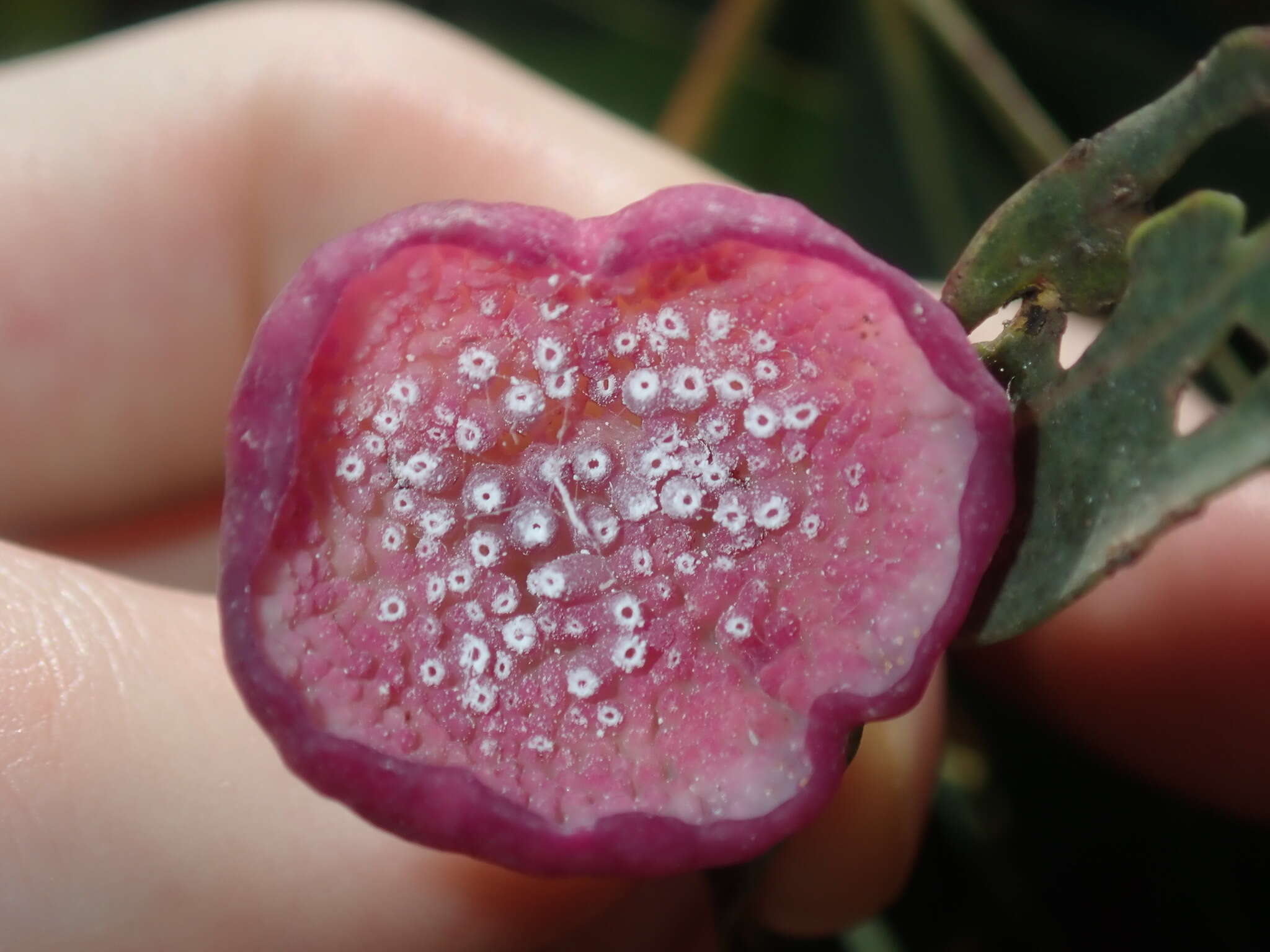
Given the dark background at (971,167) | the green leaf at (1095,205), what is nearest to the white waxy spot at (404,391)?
the green leaf at (1095,205)

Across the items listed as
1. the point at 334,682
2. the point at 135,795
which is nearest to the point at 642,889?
the point at 135,795

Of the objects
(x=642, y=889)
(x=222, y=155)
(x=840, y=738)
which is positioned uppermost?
(x=840, y=738)

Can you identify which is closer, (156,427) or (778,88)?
(156,427)

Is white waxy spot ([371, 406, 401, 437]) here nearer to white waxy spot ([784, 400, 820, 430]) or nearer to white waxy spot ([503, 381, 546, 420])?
white waxy spot ([503, 381, 546, 420])

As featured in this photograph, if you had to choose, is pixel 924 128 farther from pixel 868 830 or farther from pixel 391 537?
pixel 391 537

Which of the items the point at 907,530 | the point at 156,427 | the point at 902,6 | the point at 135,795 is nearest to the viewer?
the point at 907,530

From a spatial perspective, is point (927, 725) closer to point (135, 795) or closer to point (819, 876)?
point (819, 876)

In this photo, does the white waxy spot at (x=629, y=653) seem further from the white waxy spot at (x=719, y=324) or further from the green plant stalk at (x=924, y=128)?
the green plant stalk at (x=924, y=128)

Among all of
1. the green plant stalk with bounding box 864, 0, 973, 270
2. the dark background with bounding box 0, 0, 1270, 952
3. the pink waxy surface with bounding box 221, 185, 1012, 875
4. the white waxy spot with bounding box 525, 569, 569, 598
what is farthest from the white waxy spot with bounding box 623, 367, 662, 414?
the green plant stalk with bounding box 864, 0, 973, 270
